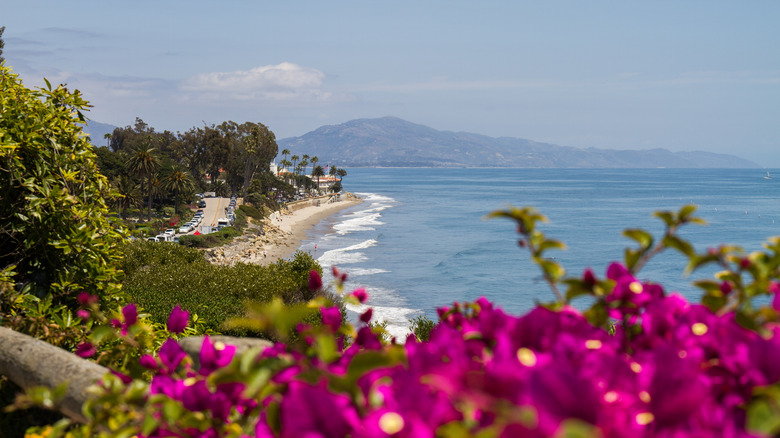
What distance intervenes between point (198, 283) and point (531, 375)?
539 inches

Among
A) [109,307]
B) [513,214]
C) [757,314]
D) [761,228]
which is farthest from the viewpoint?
[761,228]

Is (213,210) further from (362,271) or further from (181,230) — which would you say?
(362,271)

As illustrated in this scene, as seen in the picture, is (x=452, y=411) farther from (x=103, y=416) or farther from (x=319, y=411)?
(x=103, y=416)

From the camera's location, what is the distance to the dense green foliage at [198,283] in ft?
38.4

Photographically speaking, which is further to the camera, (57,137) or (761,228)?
(761,228)

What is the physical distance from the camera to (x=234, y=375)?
5.01 ft

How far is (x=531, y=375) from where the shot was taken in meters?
1.10

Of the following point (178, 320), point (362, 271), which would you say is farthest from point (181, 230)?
point (178, 320)

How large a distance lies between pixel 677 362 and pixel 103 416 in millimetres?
1694

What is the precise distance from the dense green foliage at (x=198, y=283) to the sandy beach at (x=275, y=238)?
42.8 feet

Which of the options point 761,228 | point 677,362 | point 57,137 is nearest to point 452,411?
point 677,362

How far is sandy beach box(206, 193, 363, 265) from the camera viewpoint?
50594mm

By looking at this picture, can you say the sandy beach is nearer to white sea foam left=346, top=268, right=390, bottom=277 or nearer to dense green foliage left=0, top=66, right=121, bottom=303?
white sea foam left=346, top=268, right=390, bottom=277

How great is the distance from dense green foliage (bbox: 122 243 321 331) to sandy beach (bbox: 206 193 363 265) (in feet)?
42.8
